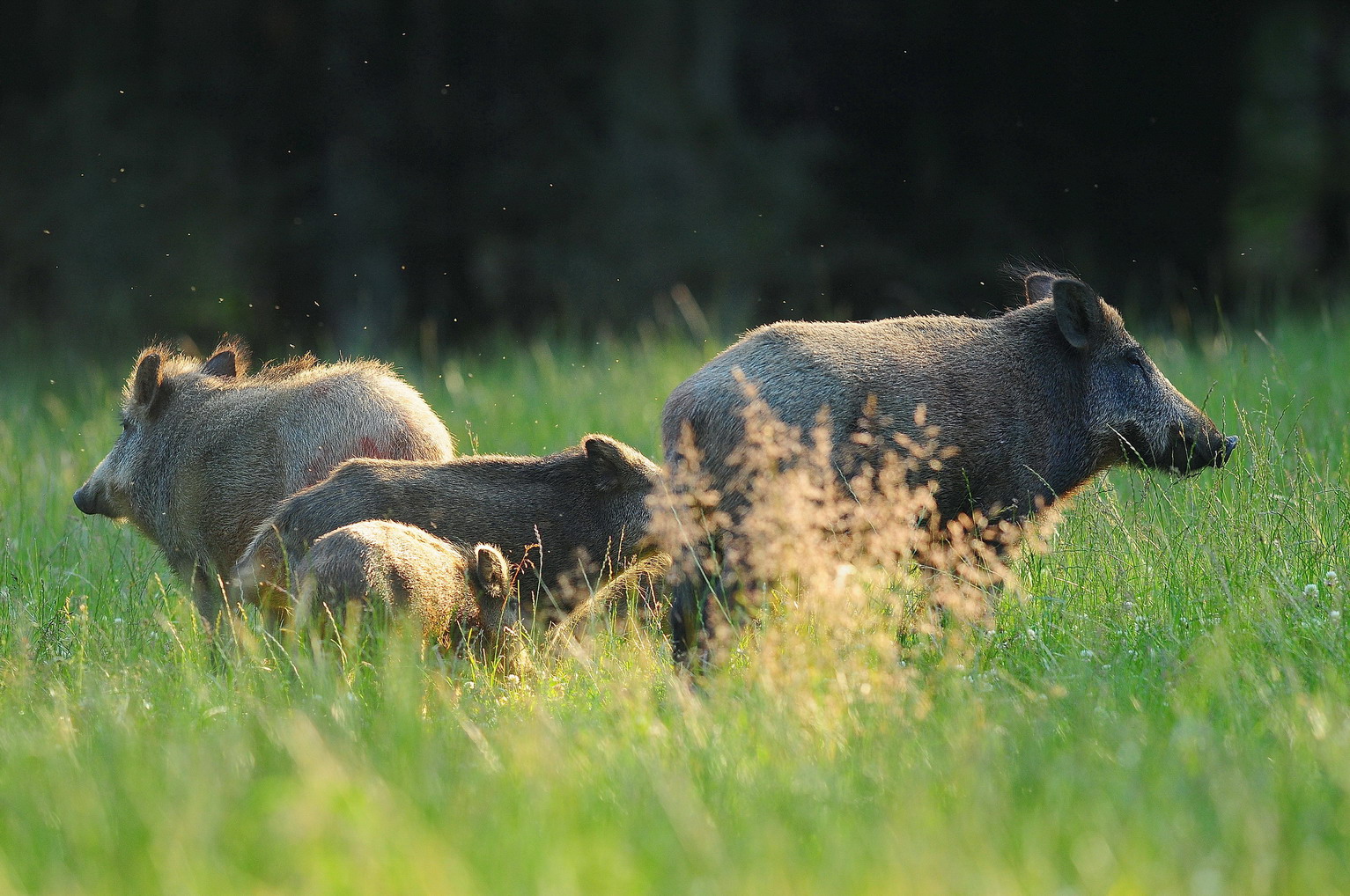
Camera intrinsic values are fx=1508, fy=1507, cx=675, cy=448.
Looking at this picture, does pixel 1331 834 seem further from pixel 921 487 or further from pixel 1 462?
pixel 1 462

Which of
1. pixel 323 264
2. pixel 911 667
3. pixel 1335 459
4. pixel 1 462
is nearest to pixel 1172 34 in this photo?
pixel 323 264

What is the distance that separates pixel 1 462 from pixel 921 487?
573 cm

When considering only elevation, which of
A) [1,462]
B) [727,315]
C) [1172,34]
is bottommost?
[727,315]

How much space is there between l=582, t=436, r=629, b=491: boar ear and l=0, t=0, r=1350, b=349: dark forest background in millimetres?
10567

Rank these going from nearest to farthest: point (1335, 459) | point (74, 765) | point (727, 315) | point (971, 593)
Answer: point (74, 765) → point (971, 593) → point (1335, 459) → point (727, 315)

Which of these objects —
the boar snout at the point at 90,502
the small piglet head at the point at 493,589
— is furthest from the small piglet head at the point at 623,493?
the boar snout at the point at 90,502

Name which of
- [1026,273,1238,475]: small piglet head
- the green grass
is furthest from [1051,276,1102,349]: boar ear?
the green grass

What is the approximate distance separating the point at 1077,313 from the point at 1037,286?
77 cm

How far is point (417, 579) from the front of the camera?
4453 mm

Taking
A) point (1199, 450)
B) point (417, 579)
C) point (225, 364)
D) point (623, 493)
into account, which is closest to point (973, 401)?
point (1199, 450)

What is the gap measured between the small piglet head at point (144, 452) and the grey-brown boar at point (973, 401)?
2130 mm

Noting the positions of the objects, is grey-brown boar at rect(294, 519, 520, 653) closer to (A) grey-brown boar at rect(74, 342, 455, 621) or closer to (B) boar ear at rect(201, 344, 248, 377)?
(A) grey-brown boar at rect(74, 342, 455, 621)

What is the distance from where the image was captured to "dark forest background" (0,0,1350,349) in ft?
53.5

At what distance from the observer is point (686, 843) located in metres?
2.79
